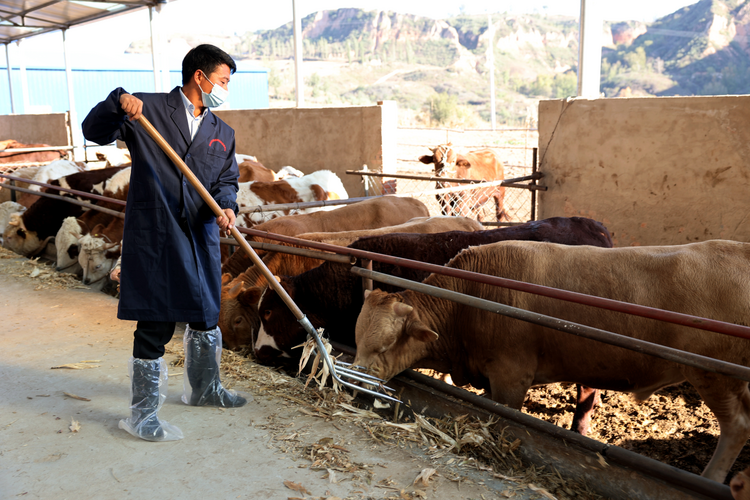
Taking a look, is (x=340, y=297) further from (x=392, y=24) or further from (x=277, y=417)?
(x=392, y=24)

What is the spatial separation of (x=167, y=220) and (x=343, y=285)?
5.67 ft

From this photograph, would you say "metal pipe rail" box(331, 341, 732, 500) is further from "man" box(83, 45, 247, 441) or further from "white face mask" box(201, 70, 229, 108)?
"white face mask" box(201, 70, 229, 108)

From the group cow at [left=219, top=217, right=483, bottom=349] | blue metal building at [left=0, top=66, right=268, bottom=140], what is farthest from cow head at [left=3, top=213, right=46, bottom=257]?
blue metal building at [left=0, top=66, right=268, bottom=140]

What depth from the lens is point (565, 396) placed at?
4992mm

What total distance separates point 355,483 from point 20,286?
5683 millimetres

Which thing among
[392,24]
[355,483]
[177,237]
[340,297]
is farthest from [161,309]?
[392,24]

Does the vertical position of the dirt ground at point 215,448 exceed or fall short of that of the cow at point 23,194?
it falls short

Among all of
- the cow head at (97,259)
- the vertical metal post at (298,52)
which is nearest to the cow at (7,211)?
the cow head at (97,259)

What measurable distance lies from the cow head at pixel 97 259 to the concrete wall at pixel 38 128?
1040 cm

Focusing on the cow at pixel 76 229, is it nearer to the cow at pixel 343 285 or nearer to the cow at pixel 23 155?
the cow at pixel 343 285

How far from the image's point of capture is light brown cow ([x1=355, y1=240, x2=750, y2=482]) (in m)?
3.26

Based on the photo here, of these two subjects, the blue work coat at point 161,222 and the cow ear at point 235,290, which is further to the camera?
the cow ear at point 235,290

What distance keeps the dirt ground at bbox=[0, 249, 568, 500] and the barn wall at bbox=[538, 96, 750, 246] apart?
13.1 ft

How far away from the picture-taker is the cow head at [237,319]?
511 centimetres
